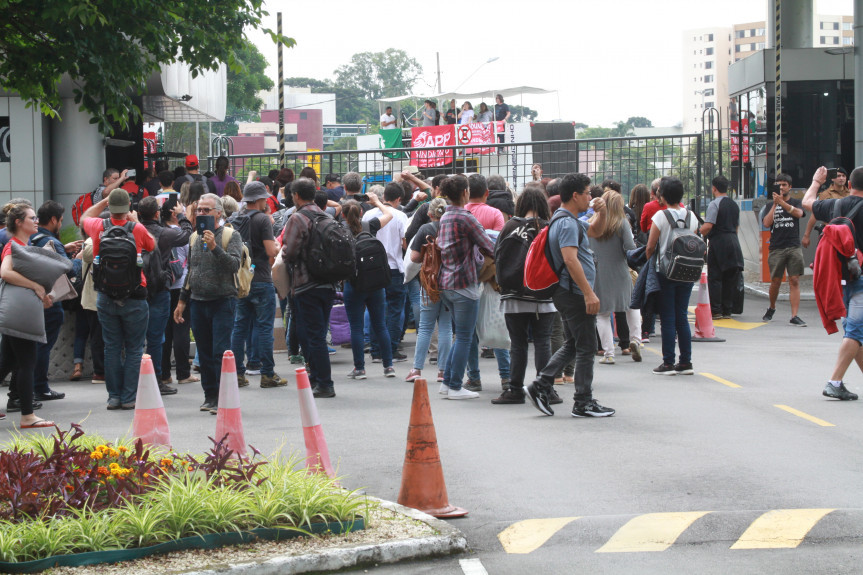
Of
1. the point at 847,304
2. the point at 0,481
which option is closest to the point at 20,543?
the point at 0,481

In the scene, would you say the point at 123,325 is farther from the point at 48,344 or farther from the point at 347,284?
the point at 347,284

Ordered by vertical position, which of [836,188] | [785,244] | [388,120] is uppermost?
[388,120]

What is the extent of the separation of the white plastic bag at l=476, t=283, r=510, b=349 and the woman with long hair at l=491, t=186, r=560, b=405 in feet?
0.99

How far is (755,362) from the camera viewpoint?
1289 cm

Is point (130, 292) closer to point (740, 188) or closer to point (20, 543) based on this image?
point (20, 543)

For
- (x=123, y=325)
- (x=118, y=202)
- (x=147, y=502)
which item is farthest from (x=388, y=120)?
(x=147, y=502)

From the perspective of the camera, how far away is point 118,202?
1007 cm

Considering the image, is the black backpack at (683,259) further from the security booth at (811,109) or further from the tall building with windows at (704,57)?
the tall building with windows at (704,57)

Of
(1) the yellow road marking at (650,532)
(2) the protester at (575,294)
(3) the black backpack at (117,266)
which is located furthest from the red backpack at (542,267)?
(3) the black backpack at (117,266)

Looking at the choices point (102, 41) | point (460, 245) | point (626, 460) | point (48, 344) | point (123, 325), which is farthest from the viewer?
point (102, 41)

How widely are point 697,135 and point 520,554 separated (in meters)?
15.0

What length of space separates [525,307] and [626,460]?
2.34 metres

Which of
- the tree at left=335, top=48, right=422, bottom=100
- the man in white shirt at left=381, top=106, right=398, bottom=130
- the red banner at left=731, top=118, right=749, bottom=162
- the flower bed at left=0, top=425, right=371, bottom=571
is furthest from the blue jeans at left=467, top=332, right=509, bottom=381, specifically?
the tree at left=335, top=48, right=422, bottom=100

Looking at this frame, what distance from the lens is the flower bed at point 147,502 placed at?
5.47 m
